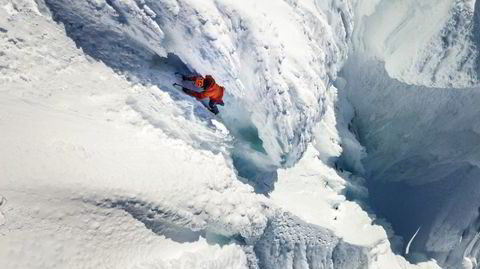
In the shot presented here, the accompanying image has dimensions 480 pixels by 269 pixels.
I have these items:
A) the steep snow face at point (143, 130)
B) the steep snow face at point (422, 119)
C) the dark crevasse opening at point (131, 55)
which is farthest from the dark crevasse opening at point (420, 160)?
the dark crevasse opening at point (131, 55)

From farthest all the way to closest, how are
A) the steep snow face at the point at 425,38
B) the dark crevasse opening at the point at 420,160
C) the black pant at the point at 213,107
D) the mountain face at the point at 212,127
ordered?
the dark crevasse opening at the point at 420,160 → the steep snow face at the point at 425,38 → the black pant at the point at 213,107 → the mountain face at the point at 212,127

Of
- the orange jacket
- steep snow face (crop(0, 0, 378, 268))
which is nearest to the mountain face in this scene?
steep snow face (crop(0, 0, 378, 268))

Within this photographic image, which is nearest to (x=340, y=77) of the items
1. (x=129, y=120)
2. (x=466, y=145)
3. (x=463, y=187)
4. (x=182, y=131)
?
(x=466, y=145)

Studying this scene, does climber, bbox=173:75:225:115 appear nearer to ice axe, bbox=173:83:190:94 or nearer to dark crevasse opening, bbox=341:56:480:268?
ice axe, bbox=173:83:190:94

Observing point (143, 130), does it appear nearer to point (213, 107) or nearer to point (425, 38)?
point (213, 107)

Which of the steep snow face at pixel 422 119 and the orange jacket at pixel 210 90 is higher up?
the steep snow face at pixel 422 119

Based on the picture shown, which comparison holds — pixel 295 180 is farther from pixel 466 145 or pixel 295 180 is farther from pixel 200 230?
pixel 466 145

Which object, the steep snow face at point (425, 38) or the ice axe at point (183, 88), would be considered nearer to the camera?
the ice axe at point (183, 88)

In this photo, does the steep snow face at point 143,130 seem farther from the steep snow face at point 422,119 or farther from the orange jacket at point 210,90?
the steep snow face at point 422,119
